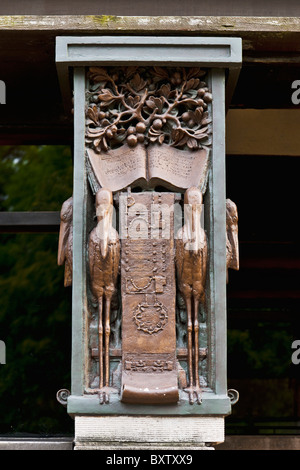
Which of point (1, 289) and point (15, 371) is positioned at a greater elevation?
point (1, 289)

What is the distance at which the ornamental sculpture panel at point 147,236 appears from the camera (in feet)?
16.9

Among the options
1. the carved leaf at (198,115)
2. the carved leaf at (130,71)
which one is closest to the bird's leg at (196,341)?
the carved leaf at (198,115)

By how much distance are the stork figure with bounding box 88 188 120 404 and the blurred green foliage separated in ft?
14.0

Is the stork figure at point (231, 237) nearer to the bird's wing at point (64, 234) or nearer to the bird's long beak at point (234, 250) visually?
the bird's long beak at point (234, 250)

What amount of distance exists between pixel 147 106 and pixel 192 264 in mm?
947

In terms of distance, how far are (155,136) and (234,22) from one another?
30.3 inches

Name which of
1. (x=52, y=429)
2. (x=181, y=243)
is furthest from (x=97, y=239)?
(x=52, y=429)

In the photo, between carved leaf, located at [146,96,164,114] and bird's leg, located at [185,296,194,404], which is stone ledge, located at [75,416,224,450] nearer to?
bird's leg, located at [185,296,194,404]

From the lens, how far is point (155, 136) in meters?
5.42

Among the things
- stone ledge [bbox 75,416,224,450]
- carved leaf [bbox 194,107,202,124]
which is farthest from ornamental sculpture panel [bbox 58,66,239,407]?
stone ledge [bbox 75,416,224,450]

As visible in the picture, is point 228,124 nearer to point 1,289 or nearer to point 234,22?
point 234,22

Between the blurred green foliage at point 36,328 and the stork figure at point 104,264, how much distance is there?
14.0 ft

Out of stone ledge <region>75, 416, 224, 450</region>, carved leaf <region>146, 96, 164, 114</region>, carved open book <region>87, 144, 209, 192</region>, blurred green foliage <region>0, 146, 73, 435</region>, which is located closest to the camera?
stone ledge <region>75, 416, 224, 450</region>

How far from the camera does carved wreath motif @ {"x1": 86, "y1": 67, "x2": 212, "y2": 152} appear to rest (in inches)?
212
